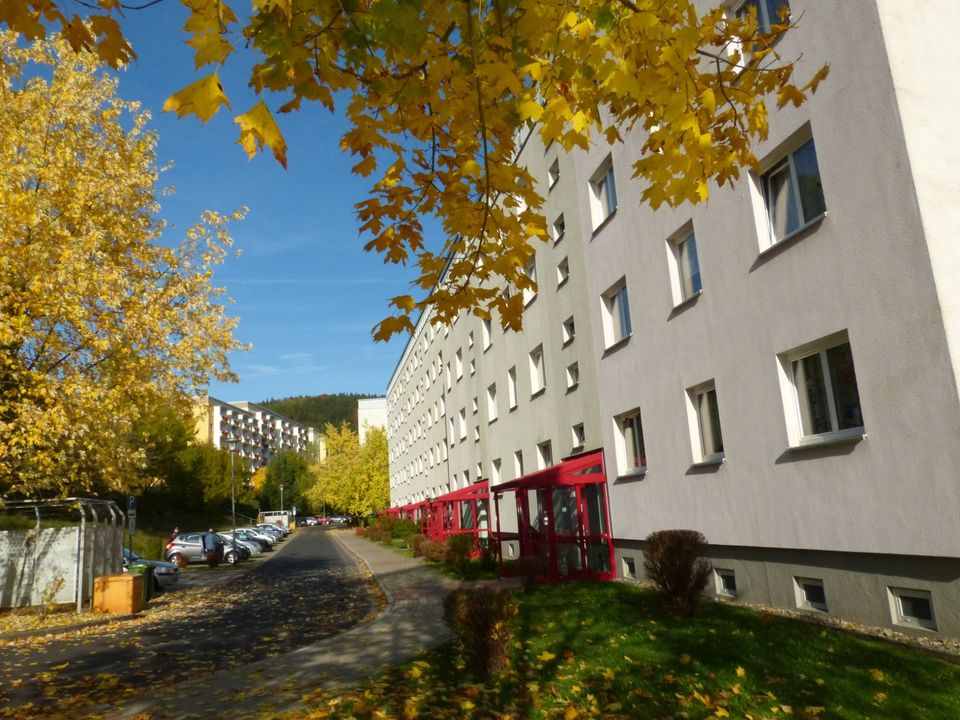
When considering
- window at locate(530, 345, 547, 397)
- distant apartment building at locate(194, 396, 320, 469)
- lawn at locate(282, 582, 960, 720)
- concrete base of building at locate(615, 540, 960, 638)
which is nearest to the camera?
lawn at locate(282, 582, 960, 720)

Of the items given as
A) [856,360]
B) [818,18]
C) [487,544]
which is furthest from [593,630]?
[487,544]

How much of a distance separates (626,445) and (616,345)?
226cm

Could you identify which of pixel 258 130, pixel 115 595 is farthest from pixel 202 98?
pixel 115 595

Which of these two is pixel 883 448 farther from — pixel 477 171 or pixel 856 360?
pixel 477 171

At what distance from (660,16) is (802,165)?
6378 mm

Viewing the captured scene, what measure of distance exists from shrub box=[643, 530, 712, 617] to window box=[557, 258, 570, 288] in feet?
36.3

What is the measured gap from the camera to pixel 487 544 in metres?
22.9

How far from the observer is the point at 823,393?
912 cm

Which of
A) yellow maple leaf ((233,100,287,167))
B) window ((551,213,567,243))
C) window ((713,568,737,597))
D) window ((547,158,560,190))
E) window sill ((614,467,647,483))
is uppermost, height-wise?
window ((547,158,560,190))

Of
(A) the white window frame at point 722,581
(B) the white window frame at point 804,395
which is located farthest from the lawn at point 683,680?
(B) the white window frame at point 804,395

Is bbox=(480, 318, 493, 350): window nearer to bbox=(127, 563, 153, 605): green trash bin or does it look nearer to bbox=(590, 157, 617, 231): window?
bbox=(590, 157, 617, 231): window

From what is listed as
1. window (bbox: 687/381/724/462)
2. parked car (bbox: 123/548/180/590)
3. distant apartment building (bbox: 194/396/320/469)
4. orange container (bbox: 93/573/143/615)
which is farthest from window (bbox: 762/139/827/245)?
distant apartment building (bbox: 194/396/320/469)

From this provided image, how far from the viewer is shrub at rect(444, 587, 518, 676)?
7016 mm

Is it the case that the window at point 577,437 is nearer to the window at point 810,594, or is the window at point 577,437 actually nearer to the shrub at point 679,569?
the shrub at point 679,569
